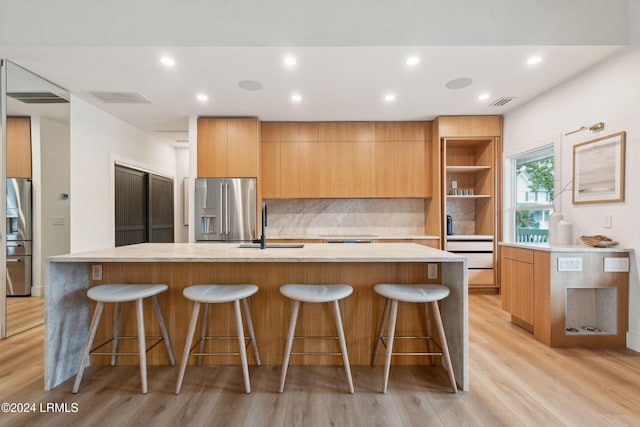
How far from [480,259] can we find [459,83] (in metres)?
2.53

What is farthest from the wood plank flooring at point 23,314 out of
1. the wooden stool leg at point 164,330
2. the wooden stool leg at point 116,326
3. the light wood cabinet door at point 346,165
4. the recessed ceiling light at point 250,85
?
the light wood cabinet door at point 346,165

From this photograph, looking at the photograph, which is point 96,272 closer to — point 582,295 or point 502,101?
point 582,295

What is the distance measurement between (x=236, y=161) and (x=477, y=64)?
10.4 feet

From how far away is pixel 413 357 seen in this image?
231cm

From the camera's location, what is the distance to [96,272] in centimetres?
228

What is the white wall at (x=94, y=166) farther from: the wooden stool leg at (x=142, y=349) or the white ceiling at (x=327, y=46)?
the wooden stool leg at (x=142, y=349)

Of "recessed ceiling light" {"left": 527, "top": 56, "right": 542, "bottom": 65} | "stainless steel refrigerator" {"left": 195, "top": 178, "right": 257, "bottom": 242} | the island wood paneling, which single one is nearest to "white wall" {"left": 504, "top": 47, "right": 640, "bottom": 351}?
"recessed ceiling light" {"left": 527, "top": 56, "right": 542, "bottom": 65}

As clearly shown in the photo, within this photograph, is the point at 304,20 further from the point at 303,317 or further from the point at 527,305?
the point at 527,305

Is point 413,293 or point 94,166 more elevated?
point 94,166

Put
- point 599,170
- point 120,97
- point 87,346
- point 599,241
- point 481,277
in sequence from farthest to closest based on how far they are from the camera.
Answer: point 481,277 → point 120,97 → point 599,170 → point 599,241 → point 87,346

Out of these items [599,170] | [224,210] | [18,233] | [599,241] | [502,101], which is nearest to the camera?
[599,241]

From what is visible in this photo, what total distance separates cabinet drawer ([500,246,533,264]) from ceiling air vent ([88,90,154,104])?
15.0 ft

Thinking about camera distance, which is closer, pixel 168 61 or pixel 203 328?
pixel 203 328

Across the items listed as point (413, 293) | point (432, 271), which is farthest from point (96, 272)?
point (432, 271)
